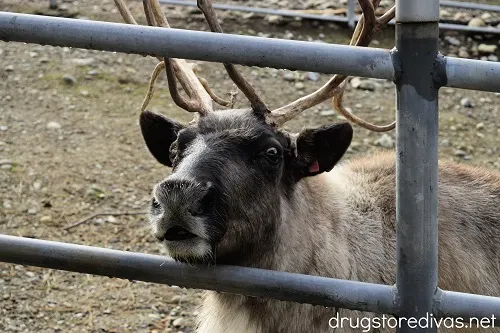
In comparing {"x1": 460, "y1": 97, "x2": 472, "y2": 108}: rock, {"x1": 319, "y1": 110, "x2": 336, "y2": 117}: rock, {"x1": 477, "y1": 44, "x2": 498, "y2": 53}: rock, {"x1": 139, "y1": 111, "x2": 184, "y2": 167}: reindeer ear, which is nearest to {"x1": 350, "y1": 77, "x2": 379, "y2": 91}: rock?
{"x1": 319, "y1": 110, "x2": 336, "y2": 117}: rock

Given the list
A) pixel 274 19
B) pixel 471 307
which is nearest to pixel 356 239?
pixel 471 307

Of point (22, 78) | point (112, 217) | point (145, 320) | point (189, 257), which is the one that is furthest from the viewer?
point (22, 78)

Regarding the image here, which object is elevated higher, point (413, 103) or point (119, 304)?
point (413, 103)

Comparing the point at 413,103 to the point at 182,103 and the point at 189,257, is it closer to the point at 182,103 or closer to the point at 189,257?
the point at 189,257

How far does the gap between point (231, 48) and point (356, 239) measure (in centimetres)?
198

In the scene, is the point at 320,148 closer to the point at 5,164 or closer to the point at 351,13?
the point at 5,164

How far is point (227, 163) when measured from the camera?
3527mm

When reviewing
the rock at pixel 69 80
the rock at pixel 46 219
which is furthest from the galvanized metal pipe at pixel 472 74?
the rock at pixel 69 80

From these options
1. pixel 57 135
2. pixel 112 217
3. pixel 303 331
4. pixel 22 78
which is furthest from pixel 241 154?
pixel 22 78

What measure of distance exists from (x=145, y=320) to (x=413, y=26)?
11.4 feet

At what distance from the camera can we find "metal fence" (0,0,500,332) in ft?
7.64

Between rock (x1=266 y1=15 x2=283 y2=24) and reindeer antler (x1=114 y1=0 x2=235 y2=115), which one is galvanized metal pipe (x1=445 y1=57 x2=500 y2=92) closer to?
reindeer antler (x1=114 y1=0 x2=235 y2=115)

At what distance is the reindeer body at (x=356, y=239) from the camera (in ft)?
12.7

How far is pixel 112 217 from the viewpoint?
6.47 m
